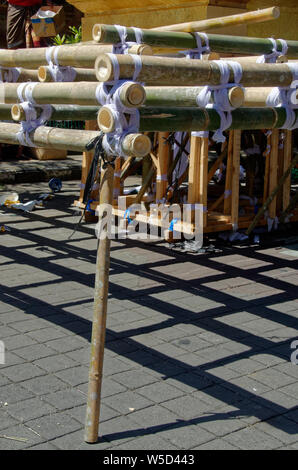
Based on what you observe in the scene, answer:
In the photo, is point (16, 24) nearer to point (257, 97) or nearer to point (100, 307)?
point (257, 97)

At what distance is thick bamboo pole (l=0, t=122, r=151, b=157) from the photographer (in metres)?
4.37

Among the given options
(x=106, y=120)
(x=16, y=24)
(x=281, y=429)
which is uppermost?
(x=16, y=24)

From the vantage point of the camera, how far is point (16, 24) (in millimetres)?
15039

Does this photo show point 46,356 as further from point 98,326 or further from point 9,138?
point 9,138

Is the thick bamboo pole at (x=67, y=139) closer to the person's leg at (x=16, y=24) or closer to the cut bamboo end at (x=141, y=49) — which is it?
the cut bamboo end at (x=141, y=49)

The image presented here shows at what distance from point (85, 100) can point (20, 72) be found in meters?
2.39

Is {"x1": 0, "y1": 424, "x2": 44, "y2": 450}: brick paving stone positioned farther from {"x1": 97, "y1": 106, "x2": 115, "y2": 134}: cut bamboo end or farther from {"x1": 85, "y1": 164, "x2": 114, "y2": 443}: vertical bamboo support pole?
{"x1": 97, "y1": 106, "x2": 115, "y2": 134}: cut bamboo end

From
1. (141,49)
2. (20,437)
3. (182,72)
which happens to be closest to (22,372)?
(20,437)

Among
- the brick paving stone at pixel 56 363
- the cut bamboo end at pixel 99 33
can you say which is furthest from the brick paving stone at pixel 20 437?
the cut bamboo end at pixel 99 33

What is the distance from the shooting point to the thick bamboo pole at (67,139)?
4371 millimetres

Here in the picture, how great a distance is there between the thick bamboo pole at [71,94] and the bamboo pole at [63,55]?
554 mm

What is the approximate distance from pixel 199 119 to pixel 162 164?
4674 millimetres

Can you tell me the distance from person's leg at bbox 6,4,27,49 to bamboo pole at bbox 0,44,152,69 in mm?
8795

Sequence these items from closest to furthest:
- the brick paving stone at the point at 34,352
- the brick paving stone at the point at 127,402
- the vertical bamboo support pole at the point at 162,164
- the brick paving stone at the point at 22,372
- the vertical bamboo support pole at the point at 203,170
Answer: the brick paving stone at the point at 127,402, the brick paving stone at the point at 22,372, the brick paving stone at the point at 34,352, the vertical bamboo support pole at the point at 203,170, the vertical bamboo support pole at the point at 162,164
